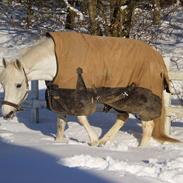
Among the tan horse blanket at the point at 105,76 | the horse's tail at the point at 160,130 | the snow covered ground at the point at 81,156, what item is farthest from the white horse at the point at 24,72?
the horse's tail at the point at 160,130

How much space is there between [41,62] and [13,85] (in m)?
0.41

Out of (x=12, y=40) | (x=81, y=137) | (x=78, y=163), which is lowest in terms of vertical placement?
(x=12, y=40)

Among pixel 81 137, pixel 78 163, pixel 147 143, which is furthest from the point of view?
pixel 81 137

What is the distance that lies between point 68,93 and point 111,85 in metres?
0.52

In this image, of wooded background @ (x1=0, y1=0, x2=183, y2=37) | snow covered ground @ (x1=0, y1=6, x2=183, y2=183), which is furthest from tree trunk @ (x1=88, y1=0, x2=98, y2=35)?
snow covered ground @ (x1=0, y1=6, x2=183, y2=183)

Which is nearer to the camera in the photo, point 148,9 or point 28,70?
point 28,70

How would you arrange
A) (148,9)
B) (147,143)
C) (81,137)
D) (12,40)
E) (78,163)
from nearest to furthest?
(78,163)
(147,143)
(81,137)
(148,9)
(12,40)

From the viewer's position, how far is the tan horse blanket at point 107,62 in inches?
223

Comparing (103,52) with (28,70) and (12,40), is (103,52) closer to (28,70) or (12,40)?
(28,70)

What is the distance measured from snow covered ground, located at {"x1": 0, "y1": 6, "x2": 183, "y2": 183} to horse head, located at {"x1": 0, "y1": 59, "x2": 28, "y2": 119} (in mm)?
440

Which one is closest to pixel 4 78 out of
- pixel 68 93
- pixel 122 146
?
pixel 68 93

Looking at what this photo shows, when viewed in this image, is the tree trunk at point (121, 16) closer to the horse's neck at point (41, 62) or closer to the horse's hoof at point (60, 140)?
the horse's hoof at point (60, 140)

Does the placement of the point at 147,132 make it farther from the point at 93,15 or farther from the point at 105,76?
the point at 93,15

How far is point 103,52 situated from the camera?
19.0ft
